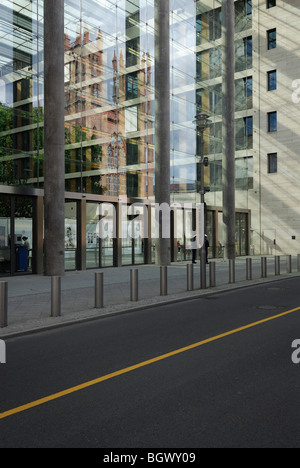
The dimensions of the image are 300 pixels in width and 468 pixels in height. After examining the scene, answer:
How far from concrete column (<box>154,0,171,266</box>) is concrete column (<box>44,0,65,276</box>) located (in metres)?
7.18

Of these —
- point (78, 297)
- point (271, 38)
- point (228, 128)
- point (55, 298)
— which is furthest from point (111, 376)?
point (271, 38)

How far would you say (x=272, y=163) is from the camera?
3766 centimetres

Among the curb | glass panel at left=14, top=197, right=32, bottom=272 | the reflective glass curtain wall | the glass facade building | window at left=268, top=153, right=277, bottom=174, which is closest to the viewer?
the curb

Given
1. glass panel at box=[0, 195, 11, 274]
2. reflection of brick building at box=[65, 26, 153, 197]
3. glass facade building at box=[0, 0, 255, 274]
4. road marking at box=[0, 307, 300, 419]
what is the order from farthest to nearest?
reflection of brick building at box=[65, 26, 153, 197], glass facade building at box=[0, 0, 255, 274], glass panel at box=[0, 195, 11, 274], road marking at box=[0, 307, 300, 419]

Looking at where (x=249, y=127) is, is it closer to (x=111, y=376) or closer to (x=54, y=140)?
(x=54, y=140)

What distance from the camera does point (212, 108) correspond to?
33875 mm

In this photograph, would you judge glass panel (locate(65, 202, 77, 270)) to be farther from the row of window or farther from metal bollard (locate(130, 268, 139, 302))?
the row of window

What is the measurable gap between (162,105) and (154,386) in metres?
21.8

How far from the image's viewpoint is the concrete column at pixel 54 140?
18.8 metres

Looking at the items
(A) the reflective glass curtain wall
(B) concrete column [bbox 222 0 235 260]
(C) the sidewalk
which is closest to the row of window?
(B) concrete column [bbox 222 0 235 260]

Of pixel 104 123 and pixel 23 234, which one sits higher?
pixel 104 123

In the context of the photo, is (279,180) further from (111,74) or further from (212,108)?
(111,74)

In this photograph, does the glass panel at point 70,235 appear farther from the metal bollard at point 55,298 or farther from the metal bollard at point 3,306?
the metal bollard at point 3,306

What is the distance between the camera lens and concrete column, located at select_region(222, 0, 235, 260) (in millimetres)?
29750
